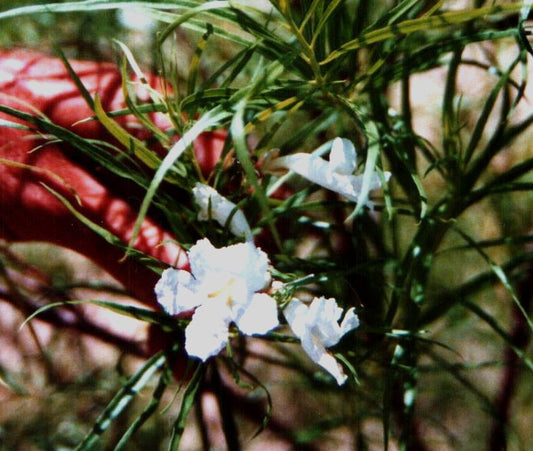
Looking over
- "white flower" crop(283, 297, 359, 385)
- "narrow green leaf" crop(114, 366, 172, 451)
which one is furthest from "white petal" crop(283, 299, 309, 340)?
"narrow green leaf" crop(114, 366, 172, 451)

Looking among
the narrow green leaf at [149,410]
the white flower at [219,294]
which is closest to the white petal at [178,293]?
the white flower at [219,294]

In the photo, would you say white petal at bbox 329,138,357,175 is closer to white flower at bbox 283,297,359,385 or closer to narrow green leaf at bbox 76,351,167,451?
white flower at bbox 283,297,359,385

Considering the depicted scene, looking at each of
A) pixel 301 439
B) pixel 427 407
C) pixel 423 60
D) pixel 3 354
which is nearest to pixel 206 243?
pixel 423 60

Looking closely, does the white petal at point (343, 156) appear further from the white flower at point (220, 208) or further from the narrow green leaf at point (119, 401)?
the narrow green leaf at point (119, 401)

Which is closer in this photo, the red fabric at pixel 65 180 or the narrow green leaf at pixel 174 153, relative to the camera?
the narrow green leaf at pixel 174 153

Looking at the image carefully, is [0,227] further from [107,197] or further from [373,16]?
[373,16]
